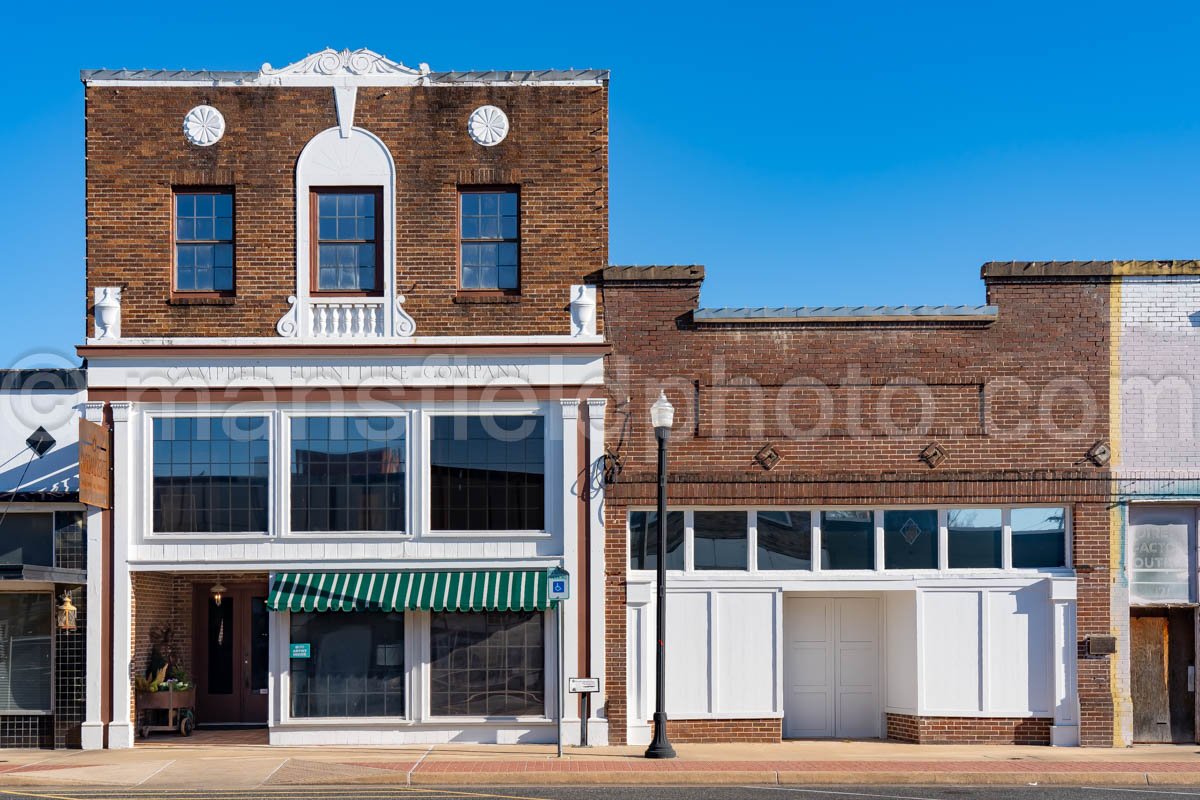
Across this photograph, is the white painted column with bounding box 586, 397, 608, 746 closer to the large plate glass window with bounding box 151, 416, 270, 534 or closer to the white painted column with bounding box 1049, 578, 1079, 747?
the large plate glass window with bounding box 151, 416, 270, 534

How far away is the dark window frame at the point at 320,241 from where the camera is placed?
760 inches

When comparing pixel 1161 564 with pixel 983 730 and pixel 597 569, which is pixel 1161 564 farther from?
pixel 597 569

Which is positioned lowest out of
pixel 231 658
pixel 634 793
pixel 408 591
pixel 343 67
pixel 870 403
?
pixel 634 793

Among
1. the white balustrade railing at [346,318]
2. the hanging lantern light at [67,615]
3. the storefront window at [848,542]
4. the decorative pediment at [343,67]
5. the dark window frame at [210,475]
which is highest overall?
the decorative pediment at [343,67]

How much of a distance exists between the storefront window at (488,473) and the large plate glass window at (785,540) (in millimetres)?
3192

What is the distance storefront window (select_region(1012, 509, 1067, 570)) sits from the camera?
1925 centimetres

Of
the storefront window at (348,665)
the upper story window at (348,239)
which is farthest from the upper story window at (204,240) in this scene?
the storefront window at (348,665)

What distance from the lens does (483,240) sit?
19422mm

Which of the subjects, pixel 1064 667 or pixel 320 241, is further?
pixel 320 241

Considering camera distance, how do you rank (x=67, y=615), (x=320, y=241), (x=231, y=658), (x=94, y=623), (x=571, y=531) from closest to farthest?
1. (x=67, y=615)
2. (x=94, y=623)
3. (x=571, y=531)
4. (x=320, y=241)
5. (x=231, y=658)

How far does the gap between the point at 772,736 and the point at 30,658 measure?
34.8 feet

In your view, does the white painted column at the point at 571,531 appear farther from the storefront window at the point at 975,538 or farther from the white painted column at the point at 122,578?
the white painted column at the point at 122,578

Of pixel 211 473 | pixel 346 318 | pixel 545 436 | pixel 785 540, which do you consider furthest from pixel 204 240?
pixel 785 540

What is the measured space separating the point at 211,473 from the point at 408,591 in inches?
132
